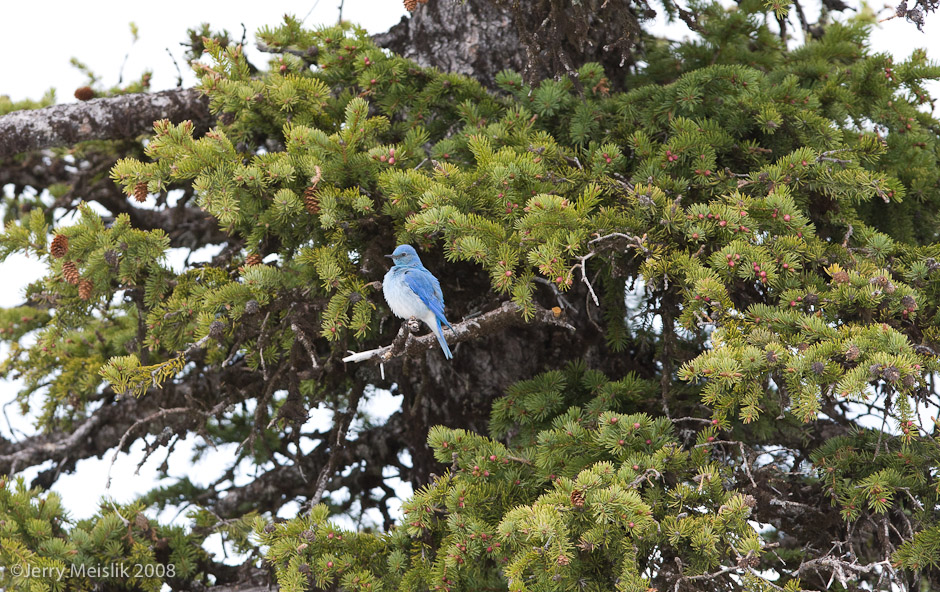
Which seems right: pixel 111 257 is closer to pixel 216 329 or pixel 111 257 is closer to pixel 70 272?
pixel 70 272

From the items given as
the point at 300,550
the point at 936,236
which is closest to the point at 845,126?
the point at 936,236

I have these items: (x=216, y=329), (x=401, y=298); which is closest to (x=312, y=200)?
(x=401, y=298)

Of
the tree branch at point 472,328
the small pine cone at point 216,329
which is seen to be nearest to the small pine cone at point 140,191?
the small pine cone at point 216,329

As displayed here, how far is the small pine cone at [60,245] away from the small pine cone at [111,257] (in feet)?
0.80

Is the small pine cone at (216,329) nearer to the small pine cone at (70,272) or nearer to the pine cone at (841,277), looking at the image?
the small pine cone at (70,272)

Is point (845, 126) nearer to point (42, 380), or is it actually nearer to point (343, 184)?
point (343, 184)

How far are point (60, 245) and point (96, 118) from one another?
155 centimetres

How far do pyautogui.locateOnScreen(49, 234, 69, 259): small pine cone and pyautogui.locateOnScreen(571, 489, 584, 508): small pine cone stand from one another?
2.73 meters

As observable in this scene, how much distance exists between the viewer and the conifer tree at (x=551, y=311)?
329 centimetres

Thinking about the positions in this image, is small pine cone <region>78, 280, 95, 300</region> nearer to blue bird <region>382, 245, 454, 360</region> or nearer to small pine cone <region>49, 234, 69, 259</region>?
small pine cone <region>49, 234, 69, 259</region>

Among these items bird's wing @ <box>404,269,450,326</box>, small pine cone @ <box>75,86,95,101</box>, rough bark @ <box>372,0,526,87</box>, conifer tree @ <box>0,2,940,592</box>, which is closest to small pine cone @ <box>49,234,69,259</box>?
conifer tree @ <box>0,2,940,592</box>

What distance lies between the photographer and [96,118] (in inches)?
210

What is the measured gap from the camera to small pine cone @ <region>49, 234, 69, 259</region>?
4.11m

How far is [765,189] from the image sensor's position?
13.3 feet
